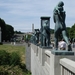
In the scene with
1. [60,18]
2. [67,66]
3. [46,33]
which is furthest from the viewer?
[46,33]

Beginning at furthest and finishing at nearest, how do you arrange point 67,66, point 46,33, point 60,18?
point 46,33 → point 60,18 → point 67,66

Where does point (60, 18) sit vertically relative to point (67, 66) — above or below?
above

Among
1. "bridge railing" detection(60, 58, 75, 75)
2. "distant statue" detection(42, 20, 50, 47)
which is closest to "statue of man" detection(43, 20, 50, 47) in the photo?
"distant statue" detection(42, 20, 50, 47)

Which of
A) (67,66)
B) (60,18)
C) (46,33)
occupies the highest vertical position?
(60,18)

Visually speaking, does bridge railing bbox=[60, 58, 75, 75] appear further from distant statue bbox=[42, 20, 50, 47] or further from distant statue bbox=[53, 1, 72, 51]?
distant statue bbox=[42, 20, 50, 47]

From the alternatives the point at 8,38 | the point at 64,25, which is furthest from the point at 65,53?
the point at 8,38

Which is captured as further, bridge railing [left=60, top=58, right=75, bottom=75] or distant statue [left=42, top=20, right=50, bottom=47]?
distant statue [left=42, top=20, right=50, bottom=47]

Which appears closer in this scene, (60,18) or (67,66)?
(67,66)

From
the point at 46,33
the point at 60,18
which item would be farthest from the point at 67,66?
the point at 46,33

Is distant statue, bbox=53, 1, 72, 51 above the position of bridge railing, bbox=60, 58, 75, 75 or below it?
above

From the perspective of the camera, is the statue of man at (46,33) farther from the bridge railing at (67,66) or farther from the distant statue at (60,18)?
the bridge railing at (67,66)

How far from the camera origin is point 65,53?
6133mm

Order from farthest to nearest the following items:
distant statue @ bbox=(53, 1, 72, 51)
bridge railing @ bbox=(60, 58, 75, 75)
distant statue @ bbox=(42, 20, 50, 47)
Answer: distant statue @ bbox=(42, 20, 50, 47) < distant statue @ bbox=(53, 1, 72, 51) < bridge railing @ bbox=(60, 58, 75, 75)

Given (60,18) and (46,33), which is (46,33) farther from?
(60,18)
